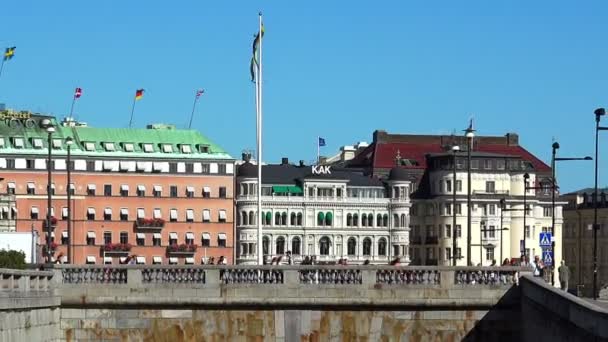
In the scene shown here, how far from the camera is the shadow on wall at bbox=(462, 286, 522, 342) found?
58750 mm

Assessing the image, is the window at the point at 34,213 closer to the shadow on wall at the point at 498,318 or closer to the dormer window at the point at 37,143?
the dormer window at the point at 37,143

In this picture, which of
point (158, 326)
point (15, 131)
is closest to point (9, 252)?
point (158, 326)

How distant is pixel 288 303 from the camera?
193 ft

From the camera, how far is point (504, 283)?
2331 inches

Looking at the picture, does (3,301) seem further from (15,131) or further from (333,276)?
(15,131)

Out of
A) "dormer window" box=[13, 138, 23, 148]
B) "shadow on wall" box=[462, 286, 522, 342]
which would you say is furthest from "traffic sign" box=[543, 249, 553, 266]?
"dormer window" box=[13, 138, 23, 148]

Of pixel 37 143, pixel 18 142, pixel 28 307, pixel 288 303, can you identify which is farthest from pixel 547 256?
pixel 37 143

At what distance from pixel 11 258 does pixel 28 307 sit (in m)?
34.6

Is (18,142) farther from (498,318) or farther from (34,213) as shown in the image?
(498,318)

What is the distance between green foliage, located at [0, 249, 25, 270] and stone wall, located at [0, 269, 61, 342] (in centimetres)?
2494

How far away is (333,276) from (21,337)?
11.2 m

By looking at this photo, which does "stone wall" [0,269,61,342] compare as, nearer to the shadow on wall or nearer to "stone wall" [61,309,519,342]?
"stone wall" [61,309,519,342]

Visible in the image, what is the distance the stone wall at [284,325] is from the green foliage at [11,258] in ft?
78.0

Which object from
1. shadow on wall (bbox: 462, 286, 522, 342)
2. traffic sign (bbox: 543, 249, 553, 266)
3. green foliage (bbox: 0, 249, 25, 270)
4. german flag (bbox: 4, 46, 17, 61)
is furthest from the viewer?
german flag (bbox: 4, 46, 17, 61)
